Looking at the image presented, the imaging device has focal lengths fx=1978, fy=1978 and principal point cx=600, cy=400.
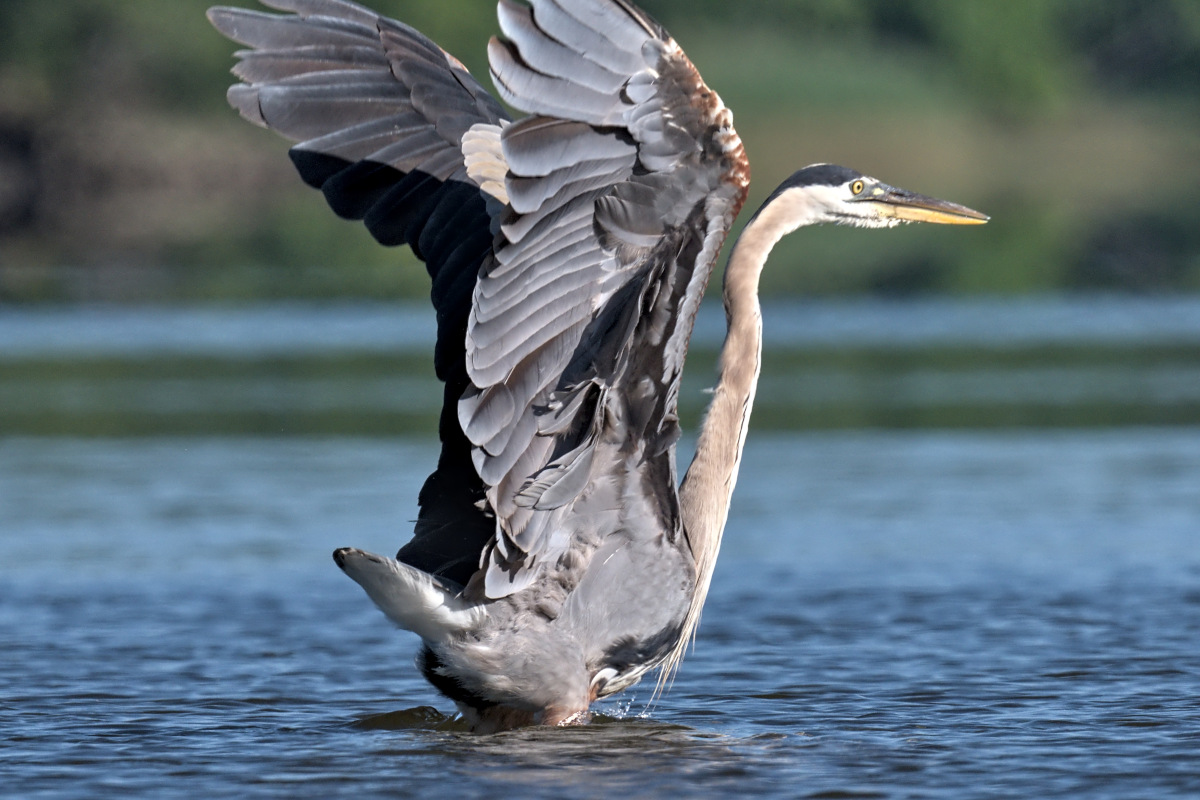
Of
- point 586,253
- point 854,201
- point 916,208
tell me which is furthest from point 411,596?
point 916,208

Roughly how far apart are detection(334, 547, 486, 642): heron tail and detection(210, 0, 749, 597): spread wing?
0.46 feet

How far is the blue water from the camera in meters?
5.92

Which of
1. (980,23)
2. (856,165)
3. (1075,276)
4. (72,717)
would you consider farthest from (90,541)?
(980,23)

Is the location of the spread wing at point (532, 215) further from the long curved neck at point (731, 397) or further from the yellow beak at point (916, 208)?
the yellow beak at point (916, 208)

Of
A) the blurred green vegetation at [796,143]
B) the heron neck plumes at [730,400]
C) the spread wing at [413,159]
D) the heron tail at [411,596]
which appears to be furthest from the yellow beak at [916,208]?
the blurred green vegetation at [796,143]

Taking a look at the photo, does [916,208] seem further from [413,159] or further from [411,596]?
[411,596]

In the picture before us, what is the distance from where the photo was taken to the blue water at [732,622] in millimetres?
5918

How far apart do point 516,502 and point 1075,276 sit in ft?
57.2

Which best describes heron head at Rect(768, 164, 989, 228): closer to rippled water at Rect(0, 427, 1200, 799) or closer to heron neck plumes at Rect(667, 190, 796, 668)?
heron neck plumes at Rect(667, 190, 796, 668)

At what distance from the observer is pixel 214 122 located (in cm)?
4853

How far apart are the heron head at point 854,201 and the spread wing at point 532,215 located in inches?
35.5

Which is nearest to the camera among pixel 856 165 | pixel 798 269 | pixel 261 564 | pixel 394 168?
pixel 394 168

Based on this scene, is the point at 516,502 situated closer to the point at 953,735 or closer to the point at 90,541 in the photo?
the point at 953,735

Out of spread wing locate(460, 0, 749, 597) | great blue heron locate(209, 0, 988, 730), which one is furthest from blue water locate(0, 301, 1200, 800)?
spread wing locate(460, 0, 749, 597)
